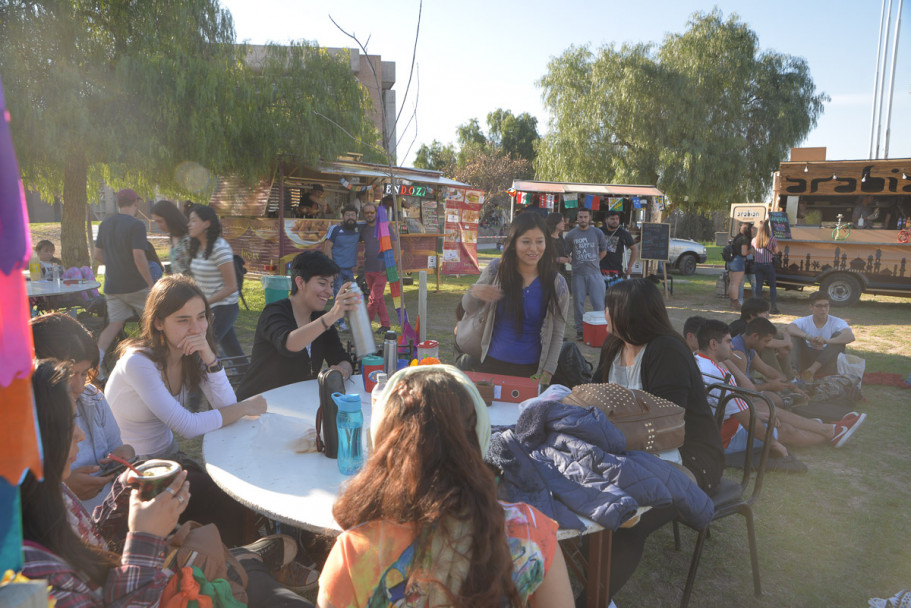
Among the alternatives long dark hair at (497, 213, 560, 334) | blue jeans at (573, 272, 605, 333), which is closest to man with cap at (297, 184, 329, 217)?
blue jeans at (573, 272, 605, 333)

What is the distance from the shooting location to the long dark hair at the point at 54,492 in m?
1.13

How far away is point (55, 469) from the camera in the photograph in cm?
121

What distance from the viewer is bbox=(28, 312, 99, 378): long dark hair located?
1966 millimetres

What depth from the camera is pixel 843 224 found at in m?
11.3

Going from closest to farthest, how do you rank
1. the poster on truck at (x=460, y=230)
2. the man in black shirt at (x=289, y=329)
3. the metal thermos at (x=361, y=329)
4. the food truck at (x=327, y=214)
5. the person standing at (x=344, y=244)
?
1. the metal thermos at (x=361, y=329)
2. the man in black shirt at (x=289, y=329)
3. the person standing at (x=344, y=244)
4. the food truck at (x=327, y=214)
5. the poster on truck at (x=460, y=230)

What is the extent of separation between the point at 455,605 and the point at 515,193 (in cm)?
1374

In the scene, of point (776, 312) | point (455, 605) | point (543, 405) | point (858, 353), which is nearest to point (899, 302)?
point (776, 312)

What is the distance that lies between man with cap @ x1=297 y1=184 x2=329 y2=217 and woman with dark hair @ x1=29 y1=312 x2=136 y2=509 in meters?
10.2

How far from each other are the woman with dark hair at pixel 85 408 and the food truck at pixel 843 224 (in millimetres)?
12525

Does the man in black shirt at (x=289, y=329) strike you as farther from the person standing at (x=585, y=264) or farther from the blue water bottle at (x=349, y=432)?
the person standing at (x=585, y=264)

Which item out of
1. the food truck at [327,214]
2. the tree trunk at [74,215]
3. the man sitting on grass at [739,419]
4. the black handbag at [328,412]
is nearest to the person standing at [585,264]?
the man sitting on grass at [739,419]

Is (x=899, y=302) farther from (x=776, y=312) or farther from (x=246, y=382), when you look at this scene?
(x=246, y=382)

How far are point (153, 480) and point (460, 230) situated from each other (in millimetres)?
11894

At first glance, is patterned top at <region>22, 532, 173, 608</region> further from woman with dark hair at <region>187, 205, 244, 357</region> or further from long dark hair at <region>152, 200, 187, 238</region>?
long dark hair at <region>152, 200, 187, 238</region>
